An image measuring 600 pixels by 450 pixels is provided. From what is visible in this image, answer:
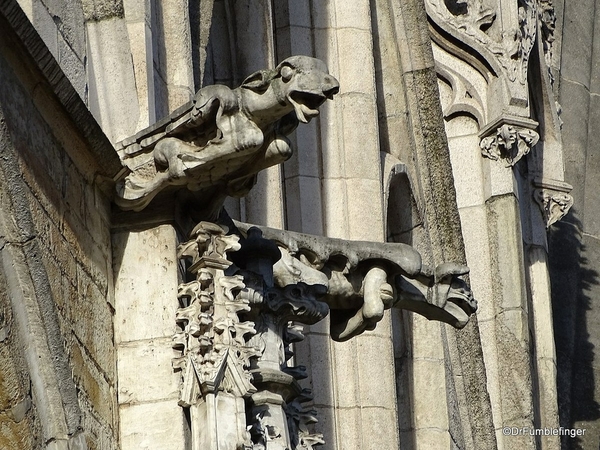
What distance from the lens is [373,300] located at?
6.96 metres

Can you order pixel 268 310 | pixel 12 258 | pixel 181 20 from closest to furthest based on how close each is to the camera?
pixel 12 258
pixel 268 310
pixel 181 20

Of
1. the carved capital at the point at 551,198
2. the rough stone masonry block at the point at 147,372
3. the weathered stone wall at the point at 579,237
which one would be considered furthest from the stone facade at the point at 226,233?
the weathered stone wall at the point at 579,237

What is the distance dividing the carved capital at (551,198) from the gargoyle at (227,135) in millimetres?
7606

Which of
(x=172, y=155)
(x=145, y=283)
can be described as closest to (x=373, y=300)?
(x=145, y=283)

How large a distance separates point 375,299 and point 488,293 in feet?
19.6

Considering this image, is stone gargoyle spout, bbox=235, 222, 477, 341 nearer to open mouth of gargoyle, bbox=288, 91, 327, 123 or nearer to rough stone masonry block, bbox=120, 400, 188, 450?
rough stone masonry block, bbox=120, 400, 188, 450

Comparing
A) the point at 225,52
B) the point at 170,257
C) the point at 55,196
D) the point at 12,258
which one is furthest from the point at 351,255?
the point at 225,52

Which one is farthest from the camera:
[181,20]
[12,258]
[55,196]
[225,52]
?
[225,52]

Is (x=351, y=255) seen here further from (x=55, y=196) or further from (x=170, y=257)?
(x=55, y=196)

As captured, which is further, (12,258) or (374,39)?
(374,39)

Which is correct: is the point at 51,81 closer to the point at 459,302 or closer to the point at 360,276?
the point at 360,276

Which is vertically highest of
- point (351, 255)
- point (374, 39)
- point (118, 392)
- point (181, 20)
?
point (374, 39)

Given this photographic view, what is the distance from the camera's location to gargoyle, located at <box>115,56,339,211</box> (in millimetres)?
6043

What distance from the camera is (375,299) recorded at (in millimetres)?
6965
